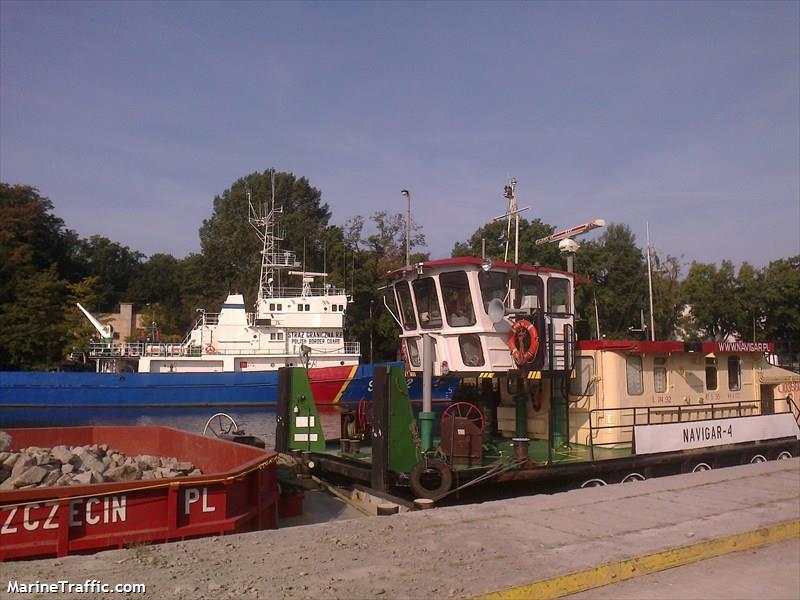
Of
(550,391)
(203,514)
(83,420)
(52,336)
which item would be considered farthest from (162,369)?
(203,514)

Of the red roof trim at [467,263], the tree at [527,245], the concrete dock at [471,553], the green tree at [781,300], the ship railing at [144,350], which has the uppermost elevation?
the tree at [527,245]

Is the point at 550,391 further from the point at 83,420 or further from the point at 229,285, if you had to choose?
the point at 229,285

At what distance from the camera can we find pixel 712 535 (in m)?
6.91

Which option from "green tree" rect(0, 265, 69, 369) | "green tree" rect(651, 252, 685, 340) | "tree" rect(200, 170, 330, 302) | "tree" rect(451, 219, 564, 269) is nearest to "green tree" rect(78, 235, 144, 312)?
"tree" rect(200, 170, 330, 302)

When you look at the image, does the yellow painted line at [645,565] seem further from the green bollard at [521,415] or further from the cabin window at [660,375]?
the cabin window at [660,375]

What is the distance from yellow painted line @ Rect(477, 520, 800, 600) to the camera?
17.3ft

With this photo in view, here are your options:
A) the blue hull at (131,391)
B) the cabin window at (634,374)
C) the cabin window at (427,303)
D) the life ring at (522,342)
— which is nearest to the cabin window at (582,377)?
the cabin window at (634,374)

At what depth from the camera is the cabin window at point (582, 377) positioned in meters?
12.1

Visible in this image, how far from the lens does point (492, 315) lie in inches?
429

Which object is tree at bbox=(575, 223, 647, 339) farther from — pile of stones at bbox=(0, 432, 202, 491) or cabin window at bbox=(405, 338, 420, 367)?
pile of stones at bbox=(0, 432, 202, 491)

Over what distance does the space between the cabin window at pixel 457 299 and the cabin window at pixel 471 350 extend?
0.79 ft

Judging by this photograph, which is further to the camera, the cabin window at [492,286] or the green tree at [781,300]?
the green tree at [781,300]

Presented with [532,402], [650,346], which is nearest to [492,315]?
[532,402]

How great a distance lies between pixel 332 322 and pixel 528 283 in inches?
1140
